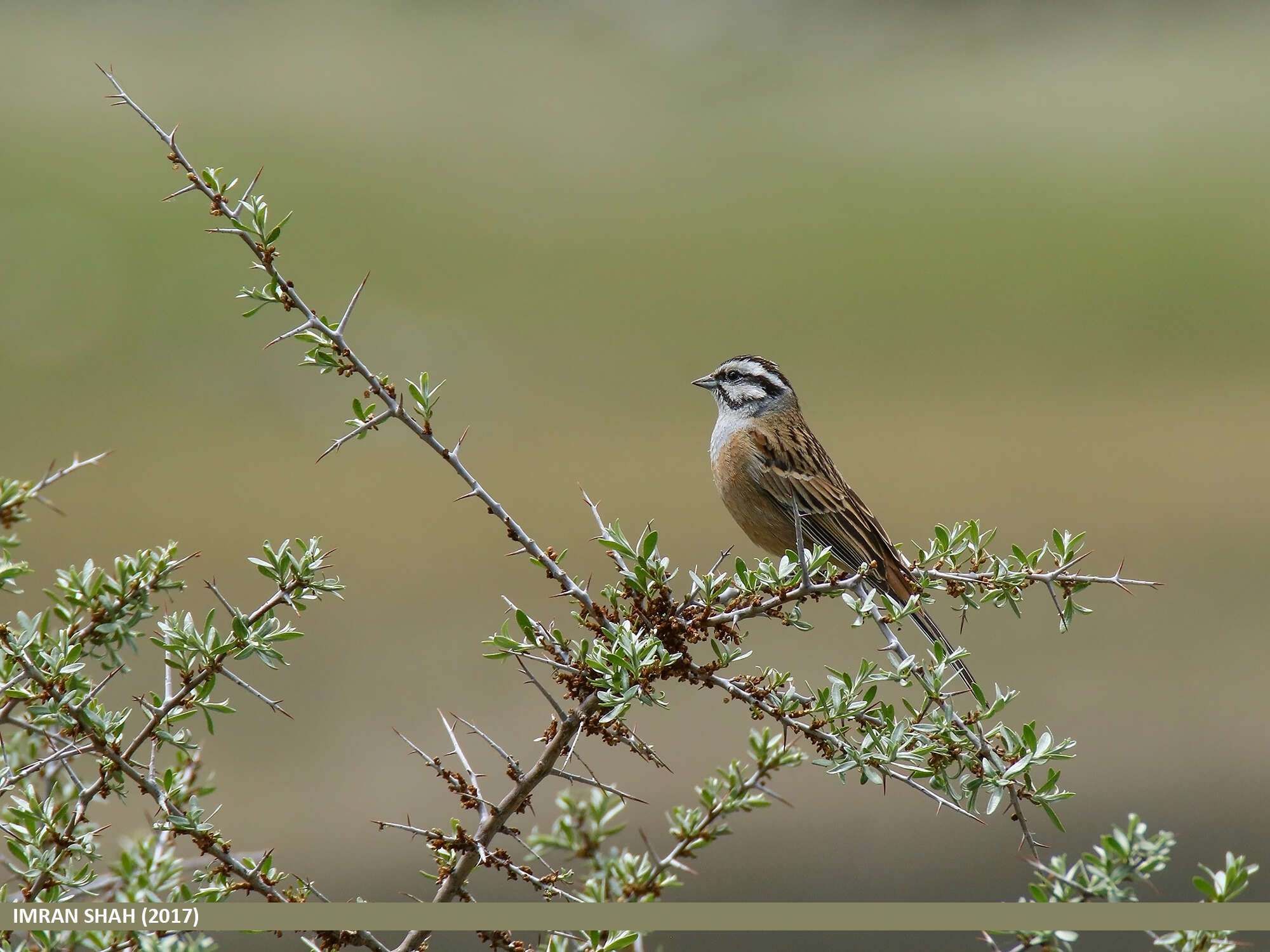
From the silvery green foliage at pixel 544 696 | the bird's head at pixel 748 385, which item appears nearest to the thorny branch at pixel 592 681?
the silvery green foliage at pixel 544 696

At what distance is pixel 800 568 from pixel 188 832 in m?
1.40

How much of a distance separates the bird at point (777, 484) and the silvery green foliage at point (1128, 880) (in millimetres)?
2343

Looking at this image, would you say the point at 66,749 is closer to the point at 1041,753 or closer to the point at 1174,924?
the point at 1041,753

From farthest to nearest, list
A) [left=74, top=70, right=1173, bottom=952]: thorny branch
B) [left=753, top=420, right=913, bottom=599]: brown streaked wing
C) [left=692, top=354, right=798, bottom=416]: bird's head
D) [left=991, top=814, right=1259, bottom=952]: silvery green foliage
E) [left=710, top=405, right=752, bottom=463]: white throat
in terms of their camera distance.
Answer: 1. [left=692, top=354, right=798, bottom=416]: bird's head
2. [left=710, top=405, right=752, bottom=463]: white throat
3. [left=753, top=420, right=913, bottom=599]: brown streaked wing
4. [left=74, top=70, right=1173, bottom=952]: thorny branch
5. [left=991, top=814, right=1259, bottom=952]: silvery green foliage

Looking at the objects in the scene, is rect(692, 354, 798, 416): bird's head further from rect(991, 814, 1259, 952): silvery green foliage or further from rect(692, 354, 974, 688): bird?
rect(991, 814, 1259, 952): silvery green foliage

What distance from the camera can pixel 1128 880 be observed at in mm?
2111

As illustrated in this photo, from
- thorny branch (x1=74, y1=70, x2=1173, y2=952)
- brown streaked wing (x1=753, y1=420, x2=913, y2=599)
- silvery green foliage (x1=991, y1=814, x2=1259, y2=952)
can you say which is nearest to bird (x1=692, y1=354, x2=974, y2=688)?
brown streaked wing (x1=753, y1=420, x2=913, y2=599)

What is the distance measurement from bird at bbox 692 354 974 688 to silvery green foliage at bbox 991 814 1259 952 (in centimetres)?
234

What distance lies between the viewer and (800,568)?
2.50 meters

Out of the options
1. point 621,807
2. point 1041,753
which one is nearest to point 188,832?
point 621,807

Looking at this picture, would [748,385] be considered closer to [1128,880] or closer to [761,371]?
[761,371]

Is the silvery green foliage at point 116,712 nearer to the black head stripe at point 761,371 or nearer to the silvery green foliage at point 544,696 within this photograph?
the silvery green foliage at point 544,696

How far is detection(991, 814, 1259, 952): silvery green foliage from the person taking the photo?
1.93 metres

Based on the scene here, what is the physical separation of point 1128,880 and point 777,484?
2.76 meters
